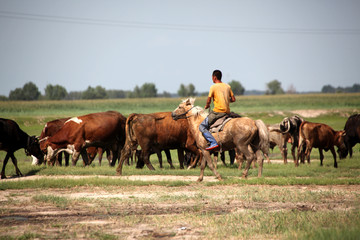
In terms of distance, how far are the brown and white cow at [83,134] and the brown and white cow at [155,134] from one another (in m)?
1.38

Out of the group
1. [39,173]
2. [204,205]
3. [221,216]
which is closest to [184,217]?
[221,216]

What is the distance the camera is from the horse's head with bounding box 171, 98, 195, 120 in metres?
14.9

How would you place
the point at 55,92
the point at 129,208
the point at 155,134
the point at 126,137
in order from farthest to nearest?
the point at 55,92, the point at 155,134, the point at 126,137, the point at 129,208

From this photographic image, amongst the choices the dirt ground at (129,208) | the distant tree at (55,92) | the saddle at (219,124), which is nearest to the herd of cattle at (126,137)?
the saddle at (219,124)

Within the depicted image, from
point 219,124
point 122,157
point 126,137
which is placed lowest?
point 122,157

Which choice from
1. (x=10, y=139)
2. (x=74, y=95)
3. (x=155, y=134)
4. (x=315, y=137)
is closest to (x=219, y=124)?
(x=155, y=134)

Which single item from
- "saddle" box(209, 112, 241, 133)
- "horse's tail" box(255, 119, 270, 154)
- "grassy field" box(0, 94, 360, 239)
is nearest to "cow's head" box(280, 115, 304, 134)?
"grassy field" box(0, 94, 360, 239)

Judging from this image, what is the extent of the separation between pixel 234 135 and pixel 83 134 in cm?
704

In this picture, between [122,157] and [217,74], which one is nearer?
[217,74]

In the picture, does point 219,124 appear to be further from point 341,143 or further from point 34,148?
point 341,143

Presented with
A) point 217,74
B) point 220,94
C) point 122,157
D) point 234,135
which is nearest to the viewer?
point 220,94

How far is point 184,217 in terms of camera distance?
912 cm

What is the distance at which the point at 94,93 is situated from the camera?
178500 millimetres

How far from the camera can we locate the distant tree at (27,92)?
538ft
